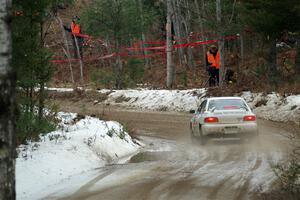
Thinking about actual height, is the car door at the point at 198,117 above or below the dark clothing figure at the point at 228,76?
below

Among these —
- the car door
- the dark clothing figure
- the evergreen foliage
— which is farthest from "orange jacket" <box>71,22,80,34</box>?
the evergreen foliage

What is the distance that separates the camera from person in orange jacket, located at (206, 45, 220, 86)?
28.8m

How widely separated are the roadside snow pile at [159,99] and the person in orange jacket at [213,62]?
4.74 ft

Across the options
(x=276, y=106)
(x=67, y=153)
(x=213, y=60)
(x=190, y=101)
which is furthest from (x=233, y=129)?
(x=213, y=60)

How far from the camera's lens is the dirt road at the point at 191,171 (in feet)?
29.7

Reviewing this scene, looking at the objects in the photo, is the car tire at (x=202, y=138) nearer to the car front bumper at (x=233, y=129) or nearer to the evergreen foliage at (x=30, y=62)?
the car front bumper at (x=233, y=129)

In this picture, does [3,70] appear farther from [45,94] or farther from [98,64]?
[98,64]

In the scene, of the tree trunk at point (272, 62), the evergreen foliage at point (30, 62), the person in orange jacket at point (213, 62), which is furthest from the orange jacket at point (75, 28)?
the evergreen foliage at point (30, 62)

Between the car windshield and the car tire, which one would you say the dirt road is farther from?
the car windshield

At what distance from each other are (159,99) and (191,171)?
19184mm

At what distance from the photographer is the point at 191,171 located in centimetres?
1116

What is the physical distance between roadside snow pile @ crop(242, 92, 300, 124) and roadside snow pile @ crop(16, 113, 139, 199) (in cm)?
762

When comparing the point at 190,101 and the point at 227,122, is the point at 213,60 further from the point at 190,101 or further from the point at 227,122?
the point at 227,122

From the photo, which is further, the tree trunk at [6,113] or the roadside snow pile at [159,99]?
the roadside snow pile at [159,99]
